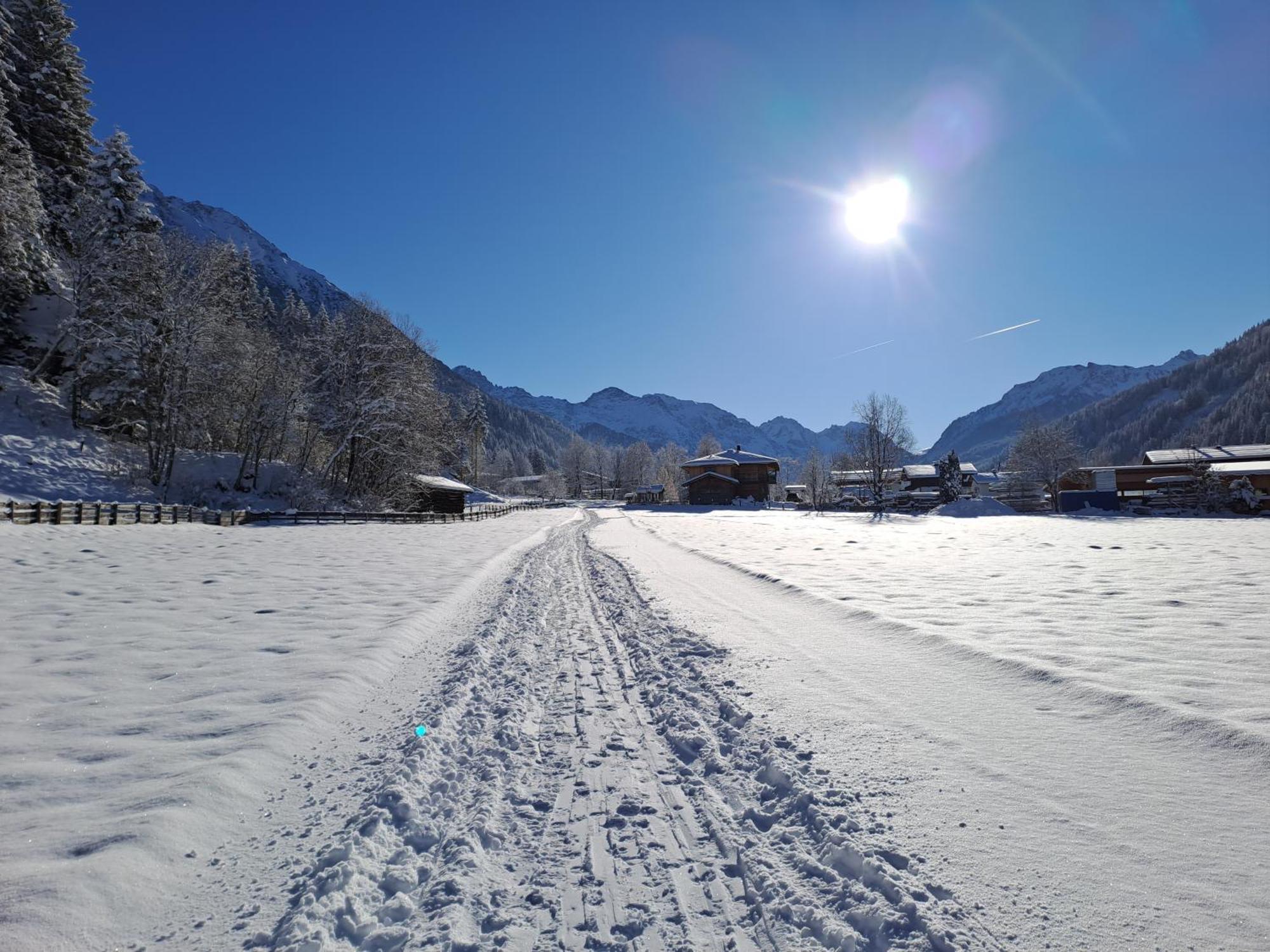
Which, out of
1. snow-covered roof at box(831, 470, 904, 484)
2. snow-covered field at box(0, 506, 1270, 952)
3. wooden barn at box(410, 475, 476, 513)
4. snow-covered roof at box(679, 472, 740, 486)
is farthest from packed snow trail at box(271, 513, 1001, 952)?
snow-covered roof at box(679, 472, 740, 486)

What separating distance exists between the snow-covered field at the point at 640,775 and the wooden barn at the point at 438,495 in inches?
1245

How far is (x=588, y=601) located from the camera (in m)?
10.9

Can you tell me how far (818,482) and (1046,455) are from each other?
4041 centimetres

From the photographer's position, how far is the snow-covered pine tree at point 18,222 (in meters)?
21.6

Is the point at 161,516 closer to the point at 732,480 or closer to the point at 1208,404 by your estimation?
the point at 732,480

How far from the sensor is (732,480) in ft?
245

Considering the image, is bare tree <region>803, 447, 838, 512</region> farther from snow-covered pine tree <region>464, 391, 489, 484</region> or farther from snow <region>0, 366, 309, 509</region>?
snow-covered pine tree <region>464, 391, 489, 484</region>

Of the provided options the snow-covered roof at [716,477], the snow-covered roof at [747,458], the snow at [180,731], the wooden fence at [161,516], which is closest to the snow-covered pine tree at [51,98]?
the wooden fence at [161,516]

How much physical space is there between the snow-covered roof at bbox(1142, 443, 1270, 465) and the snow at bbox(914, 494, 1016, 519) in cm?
1950

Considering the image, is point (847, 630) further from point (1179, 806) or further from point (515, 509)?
point (515, 509)

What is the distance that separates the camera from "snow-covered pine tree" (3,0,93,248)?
3005 cm

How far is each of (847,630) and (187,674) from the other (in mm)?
8532

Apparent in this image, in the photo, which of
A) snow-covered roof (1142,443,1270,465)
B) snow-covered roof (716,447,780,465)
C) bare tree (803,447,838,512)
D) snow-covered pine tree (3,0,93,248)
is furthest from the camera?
bare tree (803,447,838,512)

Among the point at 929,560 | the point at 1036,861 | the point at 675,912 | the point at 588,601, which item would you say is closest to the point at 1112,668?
the point at 1036,861
